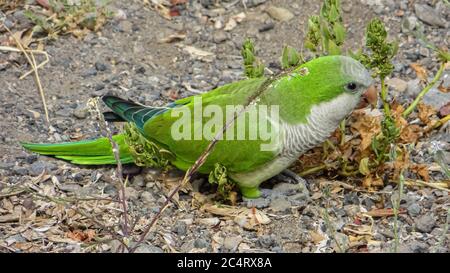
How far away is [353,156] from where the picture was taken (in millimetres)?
4531

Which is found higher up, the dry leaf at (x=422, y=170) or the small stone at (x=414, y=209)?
the dry leaf at (x=422, y=170)

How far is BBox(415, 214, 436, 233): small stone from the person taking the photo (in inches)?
163

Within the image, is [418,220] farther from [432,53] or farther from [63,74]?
[63,74]

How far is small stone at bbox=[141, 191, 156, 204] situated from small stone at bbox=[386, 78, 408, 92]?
5.73ft

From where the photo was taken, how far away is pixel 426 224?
414 centimetres

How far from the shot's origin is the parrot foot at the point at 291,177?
4.55 meters

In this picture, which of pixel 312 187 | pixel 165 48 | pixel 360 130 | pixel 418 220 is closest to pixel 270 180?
pixel 312 187

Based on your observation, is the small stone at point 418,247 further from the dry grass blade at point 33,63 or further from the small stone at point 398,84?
the dry grass blade at point 33,63

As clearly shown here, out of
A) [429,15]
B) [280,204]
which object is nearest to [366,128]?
[280,204]

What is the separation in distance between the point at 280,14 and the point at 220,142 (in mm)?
1897

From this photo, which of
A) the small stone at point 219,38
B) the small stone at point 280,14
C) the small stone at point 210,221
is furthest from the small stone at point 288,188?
the small stone at point 280,14

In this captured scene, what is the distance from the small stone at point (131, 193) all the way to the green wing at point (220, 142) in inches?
10.5

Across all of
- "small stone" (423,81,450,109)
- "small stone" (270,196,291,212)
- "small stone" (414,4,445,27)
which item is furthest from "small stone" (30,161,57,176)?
"small stone" (414,4,445,27)

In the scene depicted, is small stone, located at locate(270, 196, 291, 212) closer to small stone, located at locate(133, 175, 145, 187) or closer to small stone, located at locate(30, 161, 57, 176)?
small stone, located at locate(133, 175, 145, 187)
